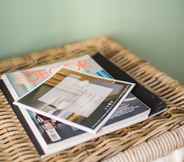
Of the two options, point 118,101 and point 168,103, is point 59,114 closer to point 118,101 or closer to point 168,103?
point 118,101

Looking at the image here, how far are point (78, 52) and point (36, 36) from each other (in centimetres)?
13

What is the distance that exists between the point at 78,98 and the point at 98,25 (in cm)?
35

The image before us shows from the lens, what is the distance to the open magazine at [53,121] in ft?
2.04

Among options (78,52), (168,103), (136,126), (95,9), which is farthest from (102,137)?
(95,9)

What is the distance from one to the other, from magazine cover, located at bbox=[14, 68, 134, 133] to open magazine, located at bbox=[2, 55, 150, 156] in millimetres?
12

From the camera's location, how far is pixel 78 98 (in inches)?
28.6

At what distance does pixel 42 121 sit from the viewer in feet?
2.20

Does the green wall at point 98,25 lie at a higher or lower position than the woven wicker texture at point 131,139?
higher

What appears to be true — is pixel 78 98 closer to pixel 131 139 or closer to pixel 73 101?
pixel 73 101

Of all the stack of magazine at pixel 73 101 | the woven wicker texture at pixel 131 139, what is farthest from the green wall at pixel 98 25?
the woven wicker texture at pixel 131 139

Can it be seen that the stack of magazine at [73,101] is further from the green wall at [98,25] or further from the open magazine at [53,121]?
the green wall at [98,25]

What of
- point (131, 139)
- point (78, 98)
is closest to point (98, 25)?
point (78, 98)

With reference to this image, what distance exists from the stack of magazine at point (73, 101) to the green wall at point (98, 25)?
121 mm

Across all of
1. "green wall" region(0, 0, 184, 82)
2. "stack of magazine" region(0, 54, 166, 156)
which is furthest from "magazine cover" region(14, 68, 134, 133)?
"green wall" region(0, 0, 184, 82)
